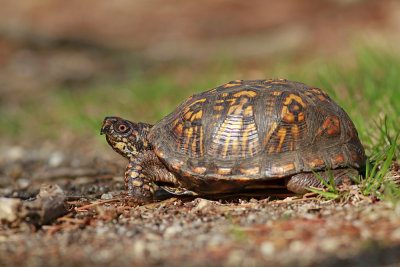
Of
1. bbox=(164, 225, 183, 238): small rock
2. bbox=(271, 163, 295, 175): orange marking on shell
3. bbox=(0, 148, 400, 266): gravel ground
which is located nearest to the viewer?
bbox=(0, 148, 400, 266): gravel ground

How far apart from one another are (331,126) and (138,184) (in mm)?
1421

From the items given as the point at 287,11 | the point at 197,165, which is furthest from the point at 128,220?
the point at 287,11

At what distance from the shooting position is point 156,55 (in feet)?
34.6

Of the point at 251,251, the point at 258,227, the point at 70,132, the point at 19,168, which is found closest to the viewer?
the point at 251,251

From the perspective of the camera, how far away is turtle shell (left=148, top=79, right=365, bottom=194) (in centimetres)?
281

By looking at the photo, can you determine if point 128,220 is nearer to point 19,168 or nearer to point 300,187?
point 300,187

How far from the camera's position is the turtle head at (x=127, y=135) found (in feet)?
11.3

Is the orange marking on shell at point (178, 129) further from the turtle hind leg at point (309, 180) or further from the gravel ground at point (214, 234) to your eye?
the turtle hind leg at point (309, 180)

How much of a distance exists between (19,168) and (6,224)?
2.38m

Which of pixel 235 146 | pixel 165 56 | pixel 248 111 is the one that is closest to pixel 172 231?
pixel 235 146

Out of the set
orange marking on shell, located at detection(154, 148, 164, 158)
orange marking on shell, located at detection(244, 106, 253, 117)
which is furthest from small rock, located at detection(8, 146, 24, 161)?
orange marking on shell, located at detection(244, 106, 253, 117)

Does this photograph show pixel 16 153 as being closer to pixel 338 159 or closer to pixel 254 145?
pixel 254 145

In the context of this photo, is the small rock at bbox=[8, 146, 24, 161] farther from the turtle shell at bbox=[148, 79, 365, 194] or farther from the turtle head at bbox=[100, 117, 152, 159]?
the turtle shell at bbox=[148, 79, 365, 194]

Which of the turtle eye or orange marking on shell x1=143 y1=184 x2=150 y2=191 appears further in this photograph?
the turtle eye
